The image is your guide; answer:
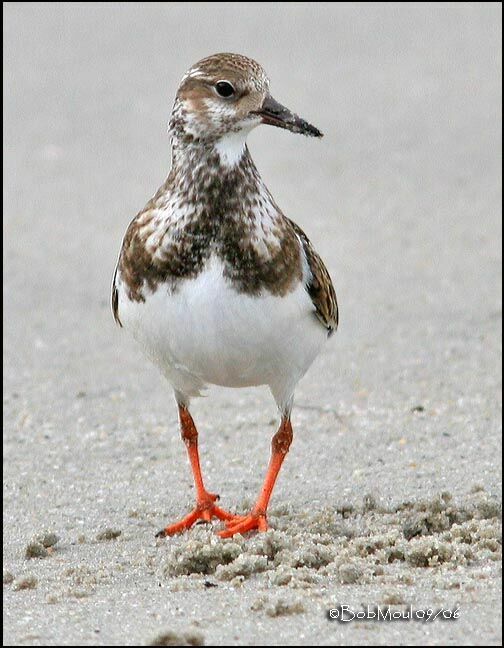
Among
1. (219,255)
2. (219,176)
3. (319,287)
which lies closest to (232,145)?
(219,176)

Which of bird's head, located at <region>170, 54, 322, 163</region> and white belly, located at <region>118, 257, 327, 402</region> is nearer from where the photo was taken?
white belly, located at <region>118, 257, 327, 402</region>

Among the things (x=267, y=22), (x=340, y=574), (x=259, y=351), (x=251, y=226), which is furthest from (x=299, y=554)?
(x=267, y=22)

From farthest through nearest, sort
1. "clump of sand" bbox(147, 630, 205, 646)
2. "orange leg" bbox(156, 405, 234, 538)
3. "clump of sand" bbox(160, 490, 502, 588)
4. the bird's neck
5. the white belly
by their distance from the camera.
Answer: "orange leg" bbox(156, 405, 234, 538)
the bird's neck
the white belly
"clump of sand" bbox(160, 490, 502, 588)
"clump of sand" bbox(147, 630, 205, 646)

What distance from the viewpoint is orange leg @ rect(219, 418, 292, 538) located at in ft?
21.3

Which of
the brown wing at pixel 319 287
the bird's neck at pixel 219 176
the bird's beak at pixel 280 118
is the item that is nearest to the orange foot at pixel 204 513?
the brown wing at pixel 319 287

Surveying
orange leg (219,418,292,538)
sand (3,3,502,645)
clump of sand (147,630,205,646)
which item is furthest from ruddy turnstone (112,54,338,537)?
clump of sand (147,630,205,646)

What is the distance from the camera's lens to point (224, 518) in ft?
22.1

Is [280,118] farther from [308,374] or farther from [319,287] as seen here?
[308,374]

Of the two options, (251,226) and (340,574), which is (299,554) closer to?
(340,574)

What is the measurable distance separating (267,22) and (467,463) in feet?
27.3

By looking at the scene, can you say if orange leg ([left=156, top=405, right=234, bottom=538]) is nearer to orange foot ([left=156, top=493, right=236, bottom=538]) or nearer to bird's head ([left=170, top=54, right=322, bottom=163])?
orange foot ([left=156, top=493, right=236, bottom=538])

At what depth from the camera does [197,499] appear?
6.83m

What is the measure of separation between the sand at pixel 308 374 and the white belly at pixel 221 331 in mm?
791

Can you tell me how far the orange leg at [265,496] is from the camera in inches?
255
